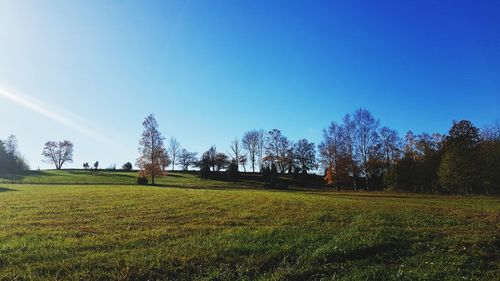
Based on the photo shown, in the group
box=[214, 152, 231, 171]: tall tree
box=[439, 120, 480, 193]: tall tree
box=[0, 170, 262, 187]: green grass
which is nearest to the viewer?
box=[439, 120, 480, 193]: tall tree

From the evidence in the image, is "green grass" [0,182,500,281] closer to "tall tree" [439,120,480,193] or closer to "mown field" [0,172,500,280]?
"mown field" [0,172,500,280]

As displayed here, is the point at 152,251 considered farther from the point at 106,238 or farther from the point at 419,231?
the point at 419,231

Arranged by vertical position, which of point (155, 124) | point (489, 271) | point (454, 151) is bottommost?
point (489, 271)

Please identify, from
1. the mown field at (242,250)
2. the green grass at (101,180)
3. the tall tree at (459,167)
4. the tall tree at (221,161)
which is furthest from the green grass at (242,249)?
the tall tree at (221,161)

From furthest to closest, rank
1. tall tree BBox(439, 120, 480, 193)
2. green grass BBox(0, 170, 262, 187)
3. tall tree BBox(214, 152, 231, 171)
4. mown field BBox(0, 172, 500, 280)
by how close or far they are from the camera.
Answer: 1. tall tree BBox(214, 152, 231, 171)
2. green grass BBox(0, 170, 262, 187)
3. tall tree BBox(439, 120, 480, 193)
4. mown field BBox(0, 172, 500, 280)

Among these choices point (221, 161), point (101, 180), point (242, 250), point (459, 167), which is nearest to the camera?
point (242, 250)

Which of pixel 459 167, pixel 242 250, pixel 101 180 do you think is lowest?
pixel 242 250

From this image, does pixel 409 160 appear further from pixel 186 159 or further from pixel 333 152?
pixel 186 159

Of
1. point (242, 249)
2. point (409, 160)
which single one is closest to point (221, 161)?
point (409, 160)

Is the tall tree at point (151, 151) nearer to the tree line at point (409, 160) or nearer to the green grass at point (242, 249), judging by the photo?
the tree line at point (409, 160)

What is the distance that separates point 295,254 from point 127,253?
4.88 m

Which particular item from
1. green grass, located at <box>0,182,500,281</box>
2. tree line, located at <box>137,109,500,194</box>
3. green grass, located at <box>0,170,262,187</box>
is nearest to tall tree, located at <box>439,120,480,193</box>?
tree line, located at <box>137,109,500,194</box>

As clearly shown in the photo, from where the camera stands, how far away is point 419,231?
1523cm

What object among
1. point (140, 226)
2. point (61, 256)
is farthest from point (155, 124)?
point (61, 256)
